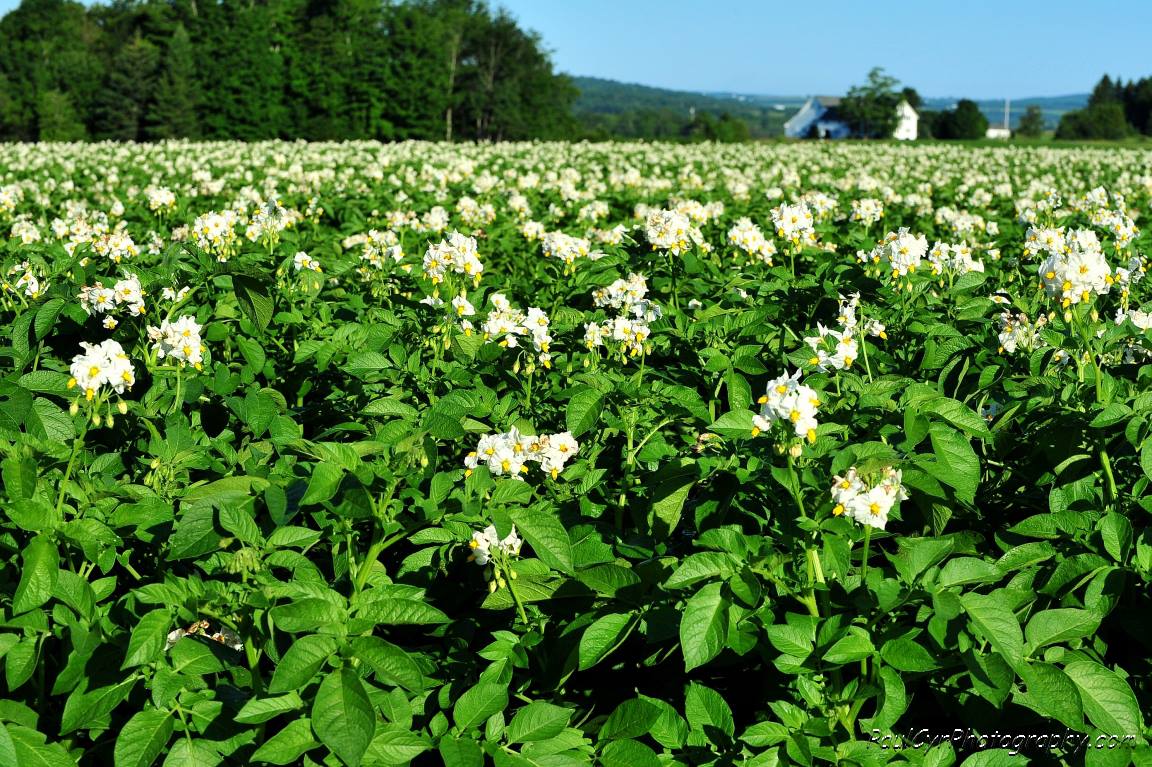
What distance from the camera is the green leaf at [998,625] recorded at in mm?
1679

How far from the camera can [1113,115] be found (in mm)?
69750

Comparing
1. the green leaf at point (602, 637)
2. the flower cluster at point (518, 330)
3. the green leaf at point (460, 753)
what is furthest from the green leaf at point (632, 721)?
the flower cluster at point (518, 330)

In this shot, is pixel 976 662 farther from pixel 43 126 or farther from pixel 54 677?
pixel 43 126

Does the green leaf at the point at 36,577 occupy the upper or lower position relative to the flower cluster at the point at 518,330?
lower

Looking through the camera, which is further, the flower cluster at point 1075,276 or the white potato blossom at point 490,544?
the flower cluster at point 1075,276

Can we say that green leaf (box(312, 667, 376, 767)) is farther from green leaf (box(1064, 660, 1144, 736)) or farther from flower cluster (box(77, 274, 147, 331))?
flower cluster (box(77, 274, 147, 331))

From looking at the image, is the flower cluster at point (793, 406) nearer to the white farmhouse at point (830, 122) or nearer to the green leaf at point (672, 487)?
the green leaf at point (672, 487)

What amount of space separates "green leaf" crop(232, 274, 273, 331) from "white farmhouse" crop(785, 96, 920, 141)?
2119 inches

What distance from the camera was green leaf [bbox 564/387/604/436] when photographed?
251 centimetres

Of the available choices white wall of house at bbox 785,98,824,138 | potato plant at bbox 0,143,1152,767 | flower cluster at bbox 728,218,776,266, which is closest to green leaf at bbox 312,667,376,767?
potato plant at bbox 0,143,1152,767

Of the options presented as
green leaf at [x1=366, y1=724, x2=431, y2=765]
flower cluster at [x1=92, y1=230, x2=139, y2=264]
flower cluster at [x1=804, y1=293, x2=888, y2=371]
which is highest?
flower cluster at [x1=92, y1=230, x2=139, y2=264]

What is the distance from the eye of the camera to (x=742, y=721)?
225 centimetres

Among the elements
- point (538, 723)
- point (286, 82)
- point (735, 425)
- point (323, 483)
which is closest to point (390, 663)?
point (538, 723)

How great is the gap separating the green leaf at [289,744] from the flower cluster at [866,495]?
0.99 metres
